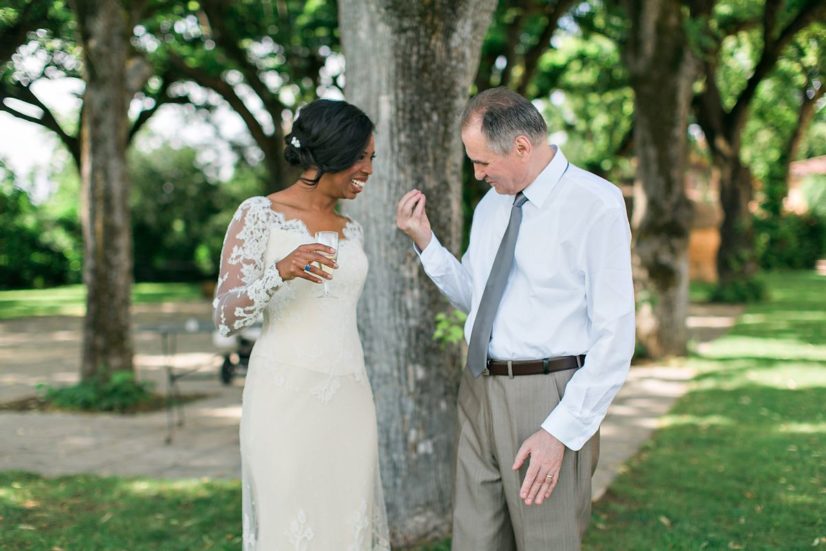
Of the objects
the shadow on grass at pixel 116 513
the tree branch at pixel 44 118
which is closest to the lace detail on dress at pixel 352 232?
the shadow on grass at pixel 116 513

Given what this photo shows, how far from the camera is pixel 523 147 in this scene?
2.86m

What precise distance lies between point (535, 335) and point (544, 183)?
0.51 m

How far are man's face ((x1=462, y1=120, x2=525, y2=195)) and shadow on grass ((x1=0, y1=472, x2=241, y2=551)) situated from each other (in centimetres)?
323

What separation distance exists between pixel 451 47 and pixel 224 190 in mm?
33089

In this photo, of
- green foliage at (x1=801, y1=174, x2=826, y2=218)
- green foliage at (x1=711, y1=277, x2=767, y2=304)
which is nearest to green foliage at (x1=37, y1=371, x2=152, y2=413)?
green foliage at (x1=711, y1=277, x2=767, y2=304)

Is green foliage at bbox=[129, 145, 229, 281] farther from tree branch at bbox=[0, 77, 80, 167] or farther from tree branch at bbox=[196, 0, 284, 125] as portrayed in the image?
tree branch at bbox=[196, 0, 284, 125]

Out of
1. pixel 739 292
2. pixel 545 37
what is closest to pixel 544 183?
pixel 545 37

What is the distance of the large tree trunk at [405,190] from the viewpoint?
4.61 meters

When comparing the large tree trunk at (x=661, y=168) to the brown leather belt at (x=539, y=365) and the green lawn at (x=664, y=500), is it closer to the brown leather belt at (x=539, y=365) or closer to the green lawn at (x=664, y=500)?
the green lawn at (x=664, y=500)

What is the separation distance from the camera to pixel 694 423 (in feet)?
28.1

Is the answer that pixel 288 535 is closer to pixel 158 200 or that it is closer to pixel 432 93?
pixel 432 93

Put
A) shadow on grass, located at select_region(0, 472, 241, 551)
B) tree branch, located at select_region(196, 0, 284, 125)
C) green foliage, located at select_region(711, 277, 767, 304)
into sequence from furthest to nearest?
1. green foliage, located at select_region(711, 277, 767, 304)
2. tree branch, located at select_region(196, 0, 284, 125)
3. shadow on grass, located at select_region(0, 472, 241, 551)

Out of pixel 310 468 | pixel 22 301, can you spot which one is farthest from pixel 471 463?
pixel 22 301

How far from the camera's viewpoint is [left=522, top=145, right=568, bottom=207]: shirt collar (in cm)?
291
